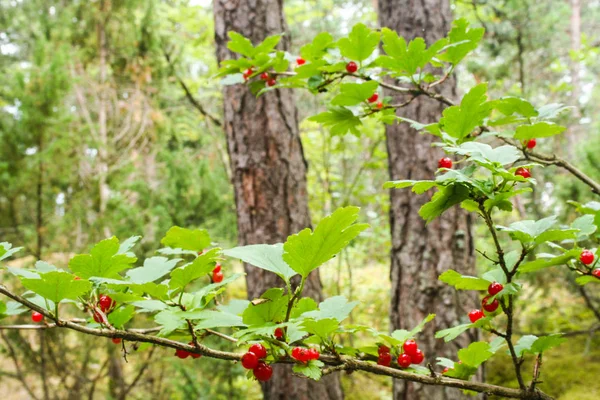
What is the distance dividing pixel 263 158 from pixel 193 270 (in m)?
1.53

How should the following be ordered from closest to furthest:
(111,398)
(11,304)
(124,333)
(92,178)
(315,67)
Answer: (124,333) → (11,304) → (315,67) → (111,398) → (92,178)

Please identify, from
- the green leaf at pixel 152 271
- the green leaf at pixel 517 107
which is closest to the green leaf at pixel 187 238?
the green leaf at pixel 152 271

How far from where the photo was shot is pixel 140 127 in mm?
5500

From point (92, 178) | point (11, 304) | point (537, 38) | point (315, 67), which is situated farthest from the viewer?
point (537, 38)

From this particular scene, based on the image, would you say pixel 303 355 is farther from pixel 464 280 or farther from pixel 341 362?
pixel 464 280

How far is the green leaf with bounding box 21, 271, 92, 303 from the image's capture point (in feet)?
1.90

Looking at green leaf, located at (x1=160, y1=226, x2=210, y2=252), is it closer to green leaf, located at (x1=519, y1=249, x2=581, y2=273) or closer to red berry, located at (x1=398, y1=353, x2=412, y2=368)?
red berry, located at (x1=398, y1=353, x2=412, y2=368)

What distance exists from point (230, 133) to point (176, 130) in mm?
3525

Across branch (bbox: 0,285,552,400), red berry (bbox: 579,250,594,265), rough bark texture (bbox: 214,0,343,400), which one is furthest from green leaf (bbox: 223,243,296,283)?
rough bark texture (bbox: 214,0,343,400)

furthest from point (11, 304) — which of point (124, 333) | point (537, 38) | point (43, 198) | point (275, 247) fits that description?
point (537, 38)

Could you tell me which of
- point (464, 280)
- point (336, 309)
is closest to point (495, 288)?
point (464, 280)

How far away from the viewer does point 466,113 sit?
2.42ft

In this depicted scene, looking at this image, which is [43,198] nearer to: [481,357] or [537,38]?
[481,357]

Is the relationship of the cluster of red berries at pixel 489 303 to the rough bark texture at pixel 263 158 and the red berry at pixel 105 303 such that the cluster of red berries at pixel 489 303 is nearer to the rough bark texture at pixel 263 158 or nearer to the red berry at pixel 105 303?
the red berry at pixel 105 303
